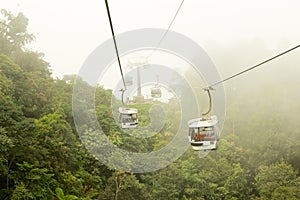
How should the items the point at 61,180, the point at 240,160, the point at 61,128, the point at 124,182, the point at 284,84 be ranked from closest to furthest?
the point at 61,180
the point at 61,128
the point at 124,182
the point at 240,160
the point at 284,84

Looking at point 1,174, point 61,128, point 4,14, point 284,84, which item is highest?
point 4,14

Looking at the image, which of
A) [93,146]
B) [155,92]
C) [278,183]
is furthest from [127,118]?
[278,183]

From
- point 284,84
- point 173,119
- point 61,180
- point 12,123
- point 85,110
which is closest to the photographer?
point 12,123

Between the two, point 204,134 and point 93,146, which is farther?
point 93,146

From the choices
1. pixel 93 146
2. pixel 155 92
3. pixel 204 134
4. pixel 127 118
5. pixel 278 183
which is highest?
pixel 155 92

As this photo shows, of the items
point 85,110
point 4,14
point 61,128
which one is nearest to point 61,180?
point 61,128

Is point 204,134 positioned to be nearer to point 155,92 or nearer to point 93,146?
point 155,92

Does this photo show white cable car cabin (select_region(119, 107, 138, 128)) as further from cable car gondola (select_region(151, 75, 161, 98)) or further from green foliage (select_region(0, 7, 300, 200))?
cable car gondola (select_region(151, 75, 161, 98))

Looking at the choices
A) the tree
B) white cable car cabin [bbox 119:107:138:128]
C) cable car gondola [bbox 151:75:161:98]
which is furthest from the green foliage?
cable car gondola [bbox 151:75:161:98]

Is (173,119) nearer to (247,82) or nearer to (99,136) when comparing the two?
(99,136)
